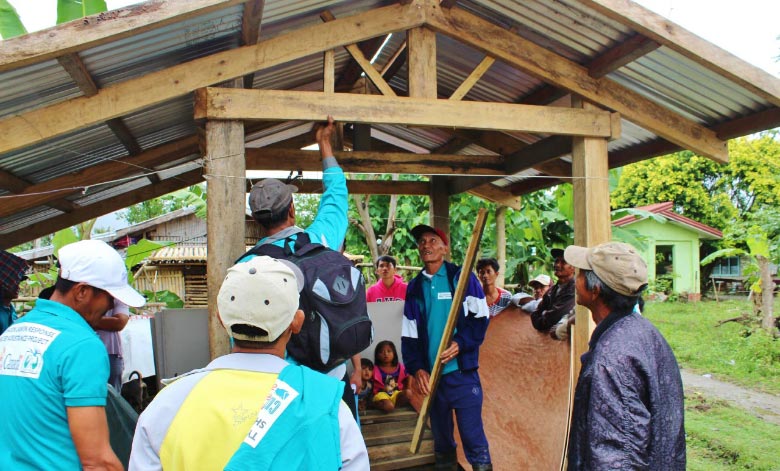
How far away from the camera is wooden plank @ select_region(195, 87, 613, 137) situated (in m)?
3.45

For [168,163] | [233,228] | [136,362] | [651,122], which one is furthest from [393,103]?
[136,362]

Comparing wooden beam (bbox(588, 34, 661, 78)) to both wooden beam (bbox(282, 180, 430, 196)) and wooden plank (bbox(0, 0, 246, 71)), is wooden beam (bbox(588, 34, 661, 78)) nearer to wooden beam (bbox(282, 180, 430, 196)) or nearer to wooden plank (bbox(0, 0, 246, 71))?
wooden plank (bbox(0, 0, 246, 71))

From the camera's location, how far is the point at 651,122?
423 centimetres

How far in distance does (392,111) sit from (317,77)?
208 centimetres

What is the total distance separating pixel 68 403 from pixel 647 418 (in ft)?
6.61

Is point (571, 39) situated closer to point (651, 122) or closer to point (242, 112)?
point (651, 122)

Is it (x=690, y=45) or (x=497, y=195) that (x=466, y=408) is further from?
(x=497, y=195)

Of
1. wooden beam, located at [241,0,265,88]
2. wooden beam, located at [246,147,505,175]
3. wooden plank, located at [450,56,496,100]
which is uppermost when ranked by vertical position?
wooden beam, located at [241,0,265,88]

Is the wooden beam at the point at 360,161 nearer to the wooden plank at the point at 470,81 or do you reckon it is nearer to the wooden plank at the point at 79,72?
the wooden plank at the point at 470,81

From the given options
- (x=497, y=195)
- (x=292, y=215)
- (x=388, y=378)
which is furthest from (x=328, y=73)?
Result: (x=497, y=195)

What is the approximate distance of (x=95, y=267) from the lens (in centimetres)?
202

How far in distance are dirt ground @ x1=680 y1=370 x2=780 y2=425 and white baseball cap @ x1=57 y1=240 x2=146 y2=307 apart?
327 inches

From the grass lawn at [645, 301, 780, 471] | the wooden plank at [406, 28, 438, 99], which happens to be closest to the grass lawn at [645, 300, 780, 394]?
the grass lawn at [645, 301, 780, 471]

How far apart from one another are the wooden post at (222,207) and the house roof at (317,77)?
0.28 meters
